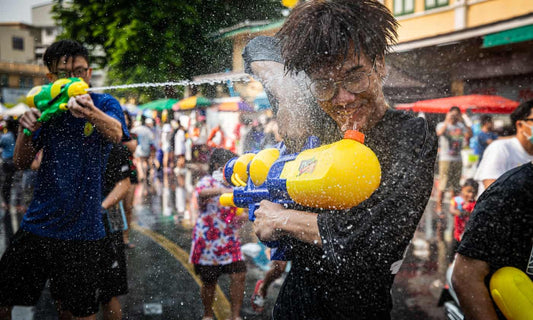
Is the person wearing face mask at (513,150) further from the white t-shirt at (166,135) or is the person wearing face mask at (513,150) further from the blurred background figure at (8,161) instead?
the white t-shirt at (166,135)

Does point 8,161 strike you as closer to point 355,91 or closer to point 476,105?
point 355,91

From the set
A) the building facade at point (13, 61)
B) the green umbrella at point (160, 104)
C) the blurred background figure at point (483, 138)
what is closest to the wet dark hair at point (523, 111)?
the blurred background figure at point (483, 138)

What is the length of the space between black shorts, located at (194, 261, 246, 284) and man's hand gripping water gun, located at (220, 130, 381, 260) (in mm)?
2019

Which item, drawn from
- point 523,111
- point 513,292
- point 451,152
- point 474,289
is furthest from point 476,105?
point 513,292

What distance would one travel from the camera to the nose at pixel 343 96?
1.28 metres

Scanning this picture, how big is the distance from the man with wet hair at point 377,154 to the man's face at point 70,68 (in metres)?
1.73

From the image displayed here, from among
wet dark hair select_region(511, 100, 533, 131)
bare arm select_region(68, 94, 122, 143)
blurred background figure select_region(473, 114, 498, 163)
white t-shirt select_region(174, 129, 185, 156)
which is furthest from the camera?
white t-shirt select_region(174, 129, 185, 156)

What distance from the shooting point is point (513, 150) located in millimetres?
3275

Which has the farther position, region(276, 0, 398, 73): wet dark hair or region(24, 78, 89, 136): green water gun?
region(24, 78, 89, 136): green water gun

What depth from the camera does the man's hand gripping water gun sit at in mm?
1081

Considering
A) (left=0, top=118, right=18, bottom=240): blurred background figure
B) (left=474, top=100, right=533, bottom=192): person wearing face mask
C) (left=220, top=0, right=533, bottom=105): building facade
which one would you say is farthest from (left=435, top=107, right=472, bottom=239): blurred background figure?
(left=0, top=118, right=18, bottom=240): blurred background figure

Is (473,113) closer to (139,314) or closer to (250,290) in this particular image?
(250,290)

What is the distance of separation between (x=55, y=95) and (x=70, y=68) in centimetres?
37

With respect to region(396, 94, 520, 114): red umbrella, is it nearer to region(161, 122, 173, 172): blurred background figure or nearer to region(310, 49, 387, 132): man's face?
region(161, 122, 173, 172): blurred background figure
